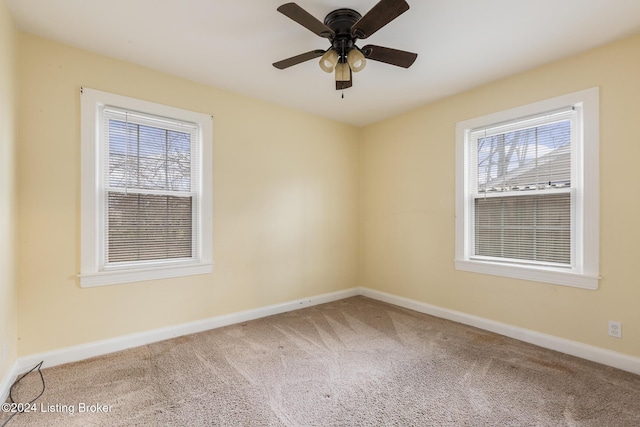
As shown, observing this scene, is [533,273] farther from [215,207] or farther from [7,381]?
[7,381]

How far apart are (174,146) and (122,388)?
208 centimetres

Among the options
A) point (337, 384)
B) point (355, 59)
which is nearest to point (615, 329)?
point (337, 384)

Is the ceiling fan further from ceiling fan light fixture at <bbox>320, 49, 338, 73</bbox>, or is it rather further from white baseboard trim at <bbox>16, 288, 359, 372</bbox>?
white baseboard trim at <bbox>16, 288, 359, 372</bbox>

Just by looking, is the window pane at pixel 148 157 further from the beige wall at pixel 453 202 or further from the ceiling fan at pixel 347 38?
the beige wall at pixel 453 202

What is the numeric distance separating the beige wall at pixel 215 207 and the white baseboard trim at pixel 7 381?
17 cm

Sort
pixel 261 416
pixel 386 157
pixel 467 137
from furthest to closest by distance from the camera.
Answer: pixel 386 157 < pixel 467 137 < pixel 261 416

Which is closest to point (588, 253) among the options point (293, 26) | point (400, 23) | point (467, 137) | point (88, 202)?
point (467, 137)

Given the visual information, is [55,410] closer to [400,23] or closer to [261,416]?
[261,416]

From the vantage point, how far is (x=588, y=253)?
8.21 feet

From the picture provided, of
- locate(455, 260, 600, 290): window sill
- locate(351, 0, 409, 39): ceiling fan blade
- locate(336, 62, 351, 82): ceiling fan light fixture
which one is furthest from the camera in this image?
locate(455, 260, 600, 290): window sill

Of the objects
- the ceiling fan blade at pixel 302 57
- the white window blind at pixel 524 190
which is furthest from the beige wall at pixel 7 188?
the white window blind at pixel 524 190

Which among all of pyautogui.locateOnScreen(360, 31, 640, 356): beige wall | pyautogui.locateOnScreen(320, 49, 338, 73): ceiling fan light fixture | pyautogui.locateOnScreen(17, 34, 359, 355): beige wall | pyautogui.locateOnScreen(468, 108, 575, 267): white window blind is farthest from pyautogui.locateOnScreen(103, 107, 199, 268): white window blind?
pyautogui.locateOnScreen(468, 108, 575, 267): white window blind

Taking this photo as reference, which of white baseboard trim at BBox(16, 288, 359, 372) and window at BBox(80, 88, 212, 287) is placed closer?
white baseboard trim at BBox(16, 288, 359, 372)

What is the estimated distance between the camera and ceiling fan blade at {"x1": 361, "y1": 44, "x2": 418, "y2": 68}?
6.81ft
